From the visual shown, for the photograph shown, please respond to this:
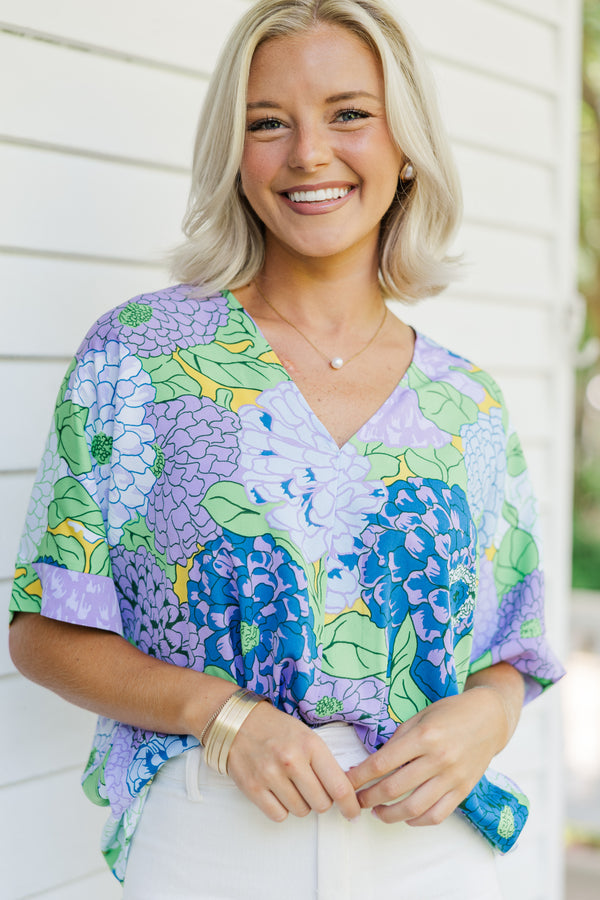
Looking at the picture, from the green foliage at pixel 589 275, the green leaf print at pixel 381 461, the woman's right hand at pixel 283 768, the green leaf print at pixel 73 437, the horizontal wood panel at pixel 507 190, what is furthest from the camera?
the green foliage at pixel 589 275

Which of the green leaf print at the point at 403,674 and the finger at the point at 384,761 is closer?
the finger at the point at 384,761

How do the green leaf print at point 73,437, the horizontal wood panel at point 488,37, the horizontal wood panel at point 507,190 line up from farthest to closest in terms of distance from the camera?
1. the horizontal wood panel at point 507,190
2. the horizontal wood panel at point 488,37
3. the green leaf print at point 73,437

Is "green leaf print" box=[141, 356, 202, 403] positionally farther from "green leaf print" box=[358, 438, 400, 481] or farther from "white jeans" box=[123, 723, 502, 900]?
"white jeans" box=[123, 723, 502, 900]

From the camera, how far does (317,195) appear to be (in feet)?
4.91

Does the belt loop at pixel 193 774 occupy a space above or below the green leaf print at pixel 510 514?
below

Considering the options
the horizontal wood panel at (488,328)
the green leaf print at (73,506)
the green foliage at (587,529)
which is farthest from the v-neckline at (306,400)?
the green foliage at (587,529)

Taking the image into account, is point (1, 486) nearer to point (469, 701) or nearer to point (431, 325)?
point (469, 701)

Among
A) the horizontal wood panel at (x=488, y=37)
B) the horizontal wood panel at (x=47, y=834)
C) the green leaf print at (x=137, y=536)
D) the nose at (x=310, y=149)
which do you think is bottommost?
the horizontal wood panel at (x=47, y=834)

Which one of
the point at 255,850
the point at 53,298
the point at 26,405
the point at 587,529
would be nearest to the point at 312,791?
the point at 255,850

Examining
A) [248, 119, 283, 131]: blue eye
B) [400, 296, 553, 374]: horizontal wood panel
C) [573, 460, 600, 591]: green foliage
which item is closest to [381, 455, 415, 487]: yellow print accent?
[248, 119, 283, 131]: blue eye

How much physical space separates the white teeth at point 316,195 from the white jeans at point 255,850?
765 mm

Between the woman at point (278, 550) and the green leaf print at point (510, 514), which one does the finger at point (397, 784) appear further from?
the green leaf print at point (510, 514)

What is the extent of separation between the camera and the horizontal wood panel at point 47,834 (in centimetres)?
188

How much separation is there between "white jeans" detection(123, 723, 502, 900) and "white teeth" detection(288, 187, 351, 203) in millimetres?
Result: 765
